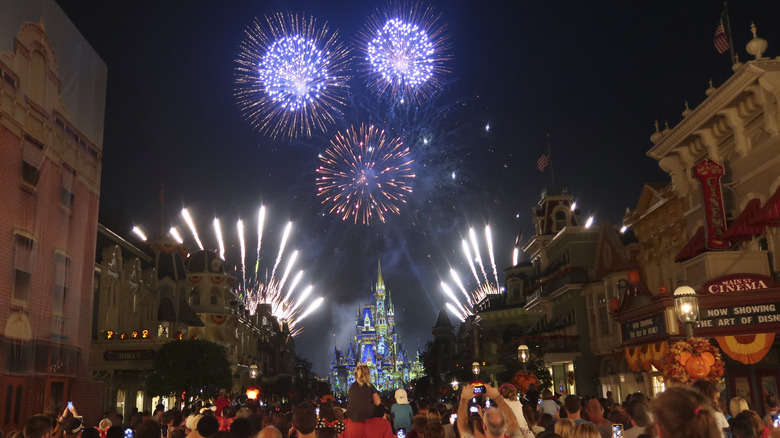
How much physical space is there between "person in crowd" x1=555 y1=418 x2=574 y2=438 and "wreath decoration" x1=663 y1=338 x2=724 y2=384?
1116 cm

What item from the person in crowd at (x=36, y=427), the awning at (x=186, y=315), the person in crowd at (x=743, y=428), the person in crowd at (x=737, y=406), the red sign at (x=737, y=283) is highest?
the awning at (x=186, y=315)

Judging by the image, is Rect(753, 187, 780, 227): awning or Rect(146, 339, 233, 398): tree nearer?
Rect(753, 187, 780, 227): awning

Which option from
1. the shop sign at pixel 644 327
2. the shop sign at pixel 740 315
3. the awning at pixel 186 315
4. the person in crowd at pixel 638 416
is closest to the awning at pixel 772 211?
the shop sign at pixel 740 315

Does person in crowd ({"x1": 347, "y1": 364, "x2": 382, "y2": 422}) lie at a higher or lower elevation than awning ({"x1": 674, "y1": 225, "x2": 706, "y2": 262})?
lower

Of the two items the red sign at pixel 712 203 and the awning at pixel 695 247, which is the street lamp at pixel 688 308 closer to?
the red sign at pixel 712 203

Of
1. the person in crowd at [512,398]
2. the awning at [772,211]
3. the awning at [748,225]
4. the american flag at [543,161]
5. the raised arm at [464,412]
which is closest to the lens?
the raised arm at [464,412]

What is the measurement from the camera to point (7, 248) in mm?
24141

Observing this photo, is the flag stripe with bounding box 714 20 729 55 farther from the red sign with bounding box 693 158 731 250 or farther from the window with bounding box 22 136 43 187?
the window with bounding box 22 136 43 187

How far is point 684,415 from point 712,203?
70.3 ft

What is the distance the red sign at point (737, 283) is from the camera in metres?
20.8

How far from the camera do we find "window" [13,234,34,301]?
80.8ft

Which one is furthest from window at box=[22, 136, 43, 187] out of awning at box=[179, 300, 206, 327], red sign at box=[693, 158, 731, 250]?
awning at box=[179, 300, 206, 327]

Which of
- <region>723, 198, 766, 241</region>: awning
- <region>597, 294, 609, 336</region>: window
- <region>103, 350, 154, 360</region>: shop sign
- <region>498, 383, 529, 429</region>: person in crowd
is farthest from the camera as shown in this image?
<region>597, 294, 609, 336</region>: window

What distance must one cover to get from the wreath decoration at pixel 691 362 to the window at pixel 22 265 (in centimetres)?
2110
